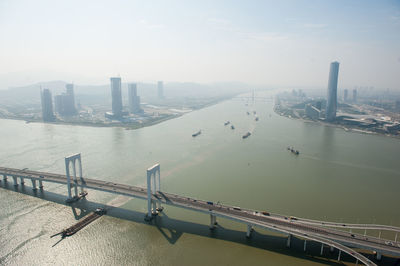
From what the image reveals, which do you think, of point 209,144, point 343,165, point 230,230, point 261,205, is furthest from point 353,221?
point 209,144

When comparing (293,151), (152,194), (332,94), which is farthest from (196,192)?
(332,94)

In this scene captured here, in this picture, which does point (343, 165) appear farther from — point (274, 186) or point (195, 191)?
point (195, 191)

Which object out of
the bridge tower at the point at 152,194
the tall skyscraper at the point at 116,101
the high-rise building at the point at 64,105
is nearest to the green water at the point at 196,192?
the bridge tower at the point at 152,194

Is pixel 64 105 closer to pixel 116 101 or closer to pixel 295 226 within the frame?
pixel 116 101

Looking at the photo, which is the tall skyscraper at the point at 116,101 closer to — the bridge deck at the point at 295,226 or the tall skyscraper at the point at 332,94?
the bridge deck at the point at 295,226

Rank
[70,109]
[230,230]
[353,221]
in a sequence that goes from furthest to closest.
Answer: [70,109] < [353,221] < [230,230]

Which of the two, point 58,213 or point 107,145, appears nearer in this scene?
point 58,213
